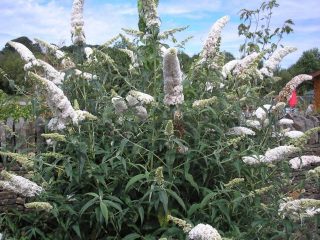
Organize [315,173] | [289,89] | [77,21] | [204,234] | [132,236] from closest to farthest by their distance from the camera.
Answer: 1. [204,234]
2. [132,236]
3. [315,173]
4. [289,89]
5. [77,21]

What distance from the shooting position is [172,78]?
3.57 metres

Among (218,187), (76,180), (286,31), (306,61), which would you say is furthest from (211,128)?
(306,61)

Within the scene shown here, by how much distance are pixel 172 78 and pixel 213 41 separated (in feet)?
2.66

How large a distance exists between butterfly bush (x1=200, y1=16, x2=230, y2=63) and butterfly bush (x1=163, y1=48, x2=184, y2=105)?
717 mm

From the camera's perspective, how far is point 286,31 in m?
9.09

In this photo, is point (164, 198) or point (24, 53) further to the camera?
point (24, 53)

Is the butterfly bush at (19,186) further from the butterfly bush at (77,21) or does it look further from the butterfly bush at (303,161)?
the butterfly bush at (303,161)

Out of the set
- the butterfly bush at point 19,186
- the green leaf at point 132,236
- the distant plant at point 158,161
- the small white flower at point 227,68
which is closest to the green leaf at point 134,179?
the distant plant at point 158,161

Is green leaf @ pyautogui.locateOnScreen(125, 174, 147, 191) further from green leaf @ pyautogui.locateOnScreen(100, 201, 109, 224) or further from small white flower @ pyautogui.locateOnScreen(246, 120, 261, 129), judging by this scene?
small white flower @ pyautogui.locateOnScreen(246, 120, 261, 129)

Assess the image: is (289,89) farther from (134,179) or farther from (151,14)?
(134,179)

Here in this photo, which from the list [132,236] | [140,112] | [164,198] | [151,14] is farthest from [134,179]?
[151,14]

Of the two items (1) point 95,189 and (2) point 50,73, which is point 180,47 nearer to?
(2) point 50,73

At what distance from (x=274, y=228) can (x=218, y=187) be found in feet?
1.60

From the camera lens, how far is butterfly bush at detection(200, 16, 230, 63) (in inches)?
165
